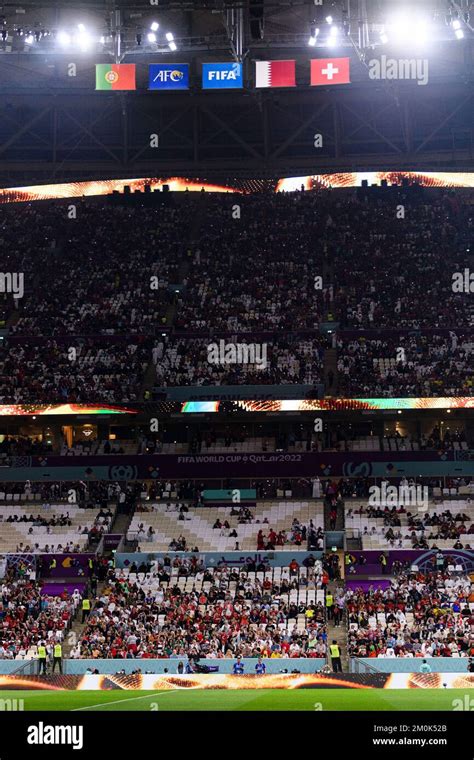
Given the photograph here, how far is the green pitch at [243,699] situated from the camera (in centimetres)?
2847

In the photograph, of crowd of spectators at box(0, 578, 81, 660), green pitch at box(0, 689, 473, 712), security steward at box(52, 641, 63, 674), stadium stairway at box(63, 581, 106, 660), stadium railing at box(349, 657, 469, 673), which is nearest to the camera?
green pitch at box(0, 689, 473, 712)

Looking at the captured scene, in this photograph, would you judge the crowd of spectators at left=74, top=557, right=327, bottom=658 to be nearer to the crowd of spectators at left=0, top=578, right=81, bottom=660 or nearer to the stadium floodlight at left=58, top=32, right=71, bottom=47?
the crowd of spectators at left=0, top=578, right=81, bottom=660

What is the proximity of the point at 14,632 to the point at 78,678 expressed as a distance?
295 inches

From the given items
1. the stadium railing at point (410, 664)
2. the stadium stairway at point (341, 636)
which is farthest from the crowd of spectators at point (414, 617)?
the stadium railing at point (410, 664)

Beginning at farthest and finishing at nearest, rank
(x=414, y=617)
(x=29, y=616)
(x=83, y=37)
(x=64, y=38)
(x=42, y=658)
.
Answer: (x=64, y=38), (x=83, y=37), (x=29, y=616), (x=414, y=617), (x=42, y=658)

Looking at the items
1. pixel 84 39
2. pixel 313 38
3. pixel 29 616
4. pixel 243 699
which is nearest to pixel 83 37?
pixel 84 39

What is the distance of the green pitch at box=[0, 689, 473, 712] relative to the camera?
28469mm

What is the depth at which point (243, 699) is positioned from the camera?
3009cm

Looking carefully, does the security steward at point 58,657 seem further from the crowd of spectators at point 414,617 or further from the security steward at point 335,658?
the crowd of spectators at point 414,617

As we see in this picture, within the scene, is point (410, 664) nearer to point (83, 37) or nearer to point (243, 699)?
point (243, 699)

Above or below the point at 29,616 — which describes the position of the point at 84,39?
above

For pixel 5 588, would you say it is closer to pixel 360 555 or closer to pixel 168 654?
pixel 168 654

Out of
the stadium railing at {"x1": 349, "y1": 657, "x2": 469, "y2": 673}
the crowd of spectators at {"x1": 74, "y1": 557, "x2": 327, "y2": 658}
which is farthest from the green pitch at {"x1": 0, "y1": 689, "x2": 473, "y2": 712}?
the crowd of spectators at {"x1": 74, "y1": 557, "x2": 327, "y2": 658}

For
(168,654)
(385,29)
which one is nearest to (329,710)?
A: (168,654)
